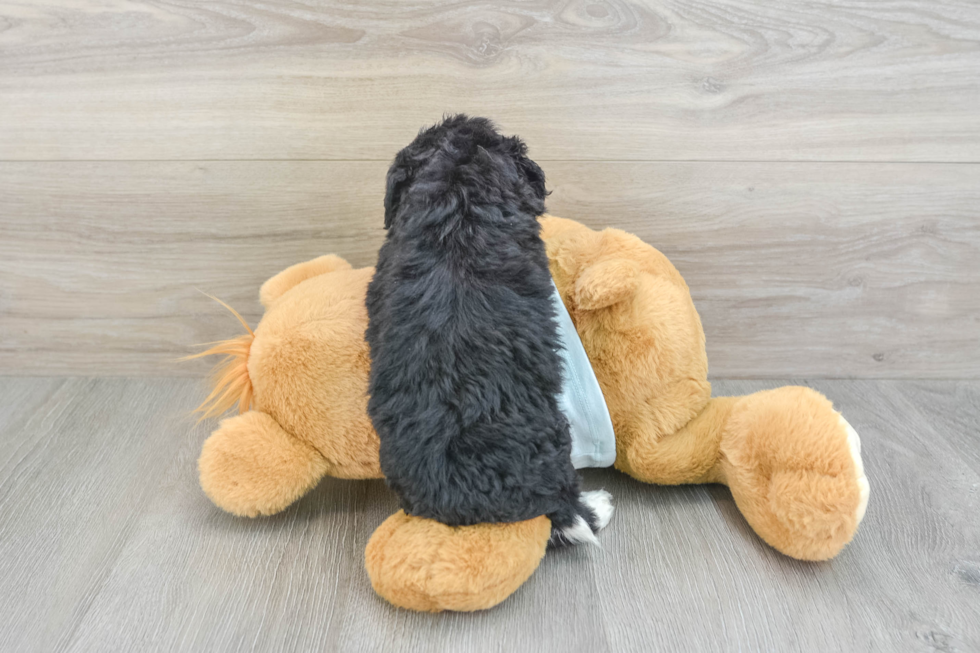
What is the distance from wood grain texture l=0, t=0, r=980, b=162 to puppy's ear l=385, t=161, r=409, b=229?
24 centimetres

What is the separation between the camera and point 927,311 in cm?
97

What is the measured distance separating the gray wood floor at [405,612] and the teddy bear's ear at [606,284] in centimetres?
24

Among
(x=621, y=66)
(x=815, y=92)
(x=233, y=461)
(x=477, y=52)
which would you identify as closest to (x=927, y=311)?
(x=815, y=92)

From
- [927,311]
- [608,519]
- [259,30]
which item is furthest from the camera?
[927,311]

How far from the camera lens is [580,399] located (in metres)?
0.65

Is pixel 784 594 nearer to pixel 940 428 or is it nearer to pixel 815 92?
pixel 940 428

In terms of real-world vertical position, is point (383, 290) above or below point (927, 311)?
above

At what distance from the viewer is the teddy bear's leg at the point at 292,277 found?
0.78 metres

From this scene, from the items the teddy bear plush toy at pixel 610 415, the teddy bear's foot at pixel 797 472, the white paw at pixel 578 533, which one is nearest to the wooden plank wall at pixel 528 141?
the teddy bear plush toy at pixel 610 415

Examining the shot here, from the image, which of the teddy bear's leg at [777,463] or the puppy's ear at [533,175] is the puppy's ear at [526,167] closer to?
the puppy's ear at [533,175]

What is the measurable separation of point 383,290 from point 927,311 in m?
0.82

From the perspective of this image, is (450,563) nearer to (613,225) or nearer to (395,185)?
(395,185)

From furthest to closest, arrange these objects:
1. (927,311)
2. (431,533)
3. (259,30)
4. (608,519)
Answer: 1. (927,311)
2. (259,30)
3. (608,519)
4. (431,533)

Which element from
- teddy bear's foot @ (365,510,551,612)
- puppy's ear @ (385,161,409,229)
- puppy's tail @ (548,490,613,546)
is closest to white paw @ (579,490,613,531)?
puppy's tail @ (548,490,613,546)
